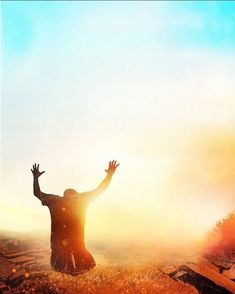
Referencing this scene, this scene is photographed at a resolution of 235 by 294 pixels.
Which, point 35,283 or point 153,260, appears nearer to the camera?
point 35,283

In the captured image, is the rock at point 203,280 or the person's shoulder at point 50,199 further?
the rock at point 203,280

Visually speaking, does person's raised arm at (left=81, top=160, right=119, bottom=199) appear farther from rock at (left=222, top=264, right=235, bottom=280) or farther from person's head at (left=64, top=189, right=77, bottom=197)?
rock at (left=222, top=264, right=235, bottom=280)

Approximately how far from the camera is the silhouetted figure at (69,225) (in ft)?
28.1

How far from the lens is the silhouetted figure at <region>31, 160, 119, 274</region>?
8578 mm

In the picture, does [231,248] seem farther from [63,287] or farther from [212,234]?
[63,287]

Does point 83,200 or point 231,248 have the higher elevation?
point 83,200

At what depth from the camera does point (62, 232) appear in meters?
8.77

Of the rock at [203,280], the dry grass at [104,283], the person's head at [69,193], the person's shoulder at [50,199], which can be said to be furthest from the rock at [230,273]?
the person's shoulder at [50,199]

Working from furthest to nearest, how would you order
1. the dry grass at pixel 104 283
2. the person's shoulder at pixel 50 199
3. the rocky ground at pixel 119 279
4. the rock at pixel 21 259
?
the rock at pixel 21 259 < the person's shoulder at pixel 50 199 < the rocky ground at pixel 119 279 < the dry grass at pixel 104 283

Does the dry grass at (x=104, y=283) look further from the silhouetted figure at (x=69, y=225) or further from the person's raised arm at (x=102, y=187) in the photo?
the person's raised arm at (x=102, y=187)

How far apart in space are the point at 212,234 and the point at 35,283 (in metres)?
9.01

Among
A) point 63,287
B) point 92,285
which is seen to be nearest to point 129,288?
point 92,285

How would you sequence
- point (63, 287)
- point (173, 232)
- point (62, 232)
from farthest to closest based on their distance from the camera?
point (173, 232) → point (62, 232) → point (63, 287)

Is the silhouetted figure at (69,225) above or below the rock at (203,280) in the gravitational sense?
above
